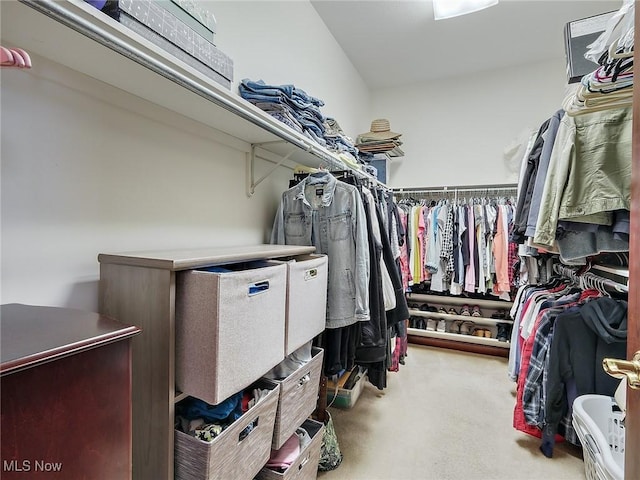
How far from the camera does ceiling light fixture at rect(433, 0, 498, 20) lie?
2.02 metres

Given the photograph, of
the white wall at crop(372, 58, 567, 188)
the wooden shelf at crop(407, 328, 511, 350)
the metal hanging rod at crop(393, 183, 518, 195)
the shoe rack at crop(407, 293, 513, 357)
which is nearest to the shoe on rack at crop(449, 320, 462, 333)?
the shoe rack at crop(407, 293, 513, 357)

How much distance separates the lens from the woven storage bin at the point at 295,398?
3.70 feet

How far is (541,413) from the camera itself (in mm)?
1711

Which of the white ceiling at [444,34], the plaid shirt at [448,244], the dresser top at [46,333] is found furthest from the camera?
the plaid shirt at [448,244]

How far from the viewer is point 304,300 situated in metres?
1.22

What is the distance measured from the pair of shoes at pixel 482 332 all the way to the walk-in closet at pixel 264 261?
21.6 inches

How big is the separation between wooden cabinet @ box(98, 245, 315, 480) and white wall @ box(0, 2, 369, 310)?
0.13 meters

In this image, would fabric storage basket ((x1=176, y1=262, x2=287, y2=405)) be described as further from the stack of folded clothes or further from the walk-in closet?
the stack of folded clothes

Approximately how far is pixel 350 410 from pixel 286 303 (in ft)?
4.62

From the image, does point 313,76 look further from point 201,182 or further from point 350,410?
point 350,410

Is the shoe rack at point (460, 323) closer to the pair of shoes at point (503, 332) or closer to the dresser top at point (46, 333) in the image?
the pair of shoes at point (503, 332)

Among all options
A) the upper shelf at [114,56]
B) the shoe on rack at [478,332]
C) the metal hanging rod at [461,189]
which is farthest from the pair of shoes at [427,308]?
the upper shelf at [114,56]

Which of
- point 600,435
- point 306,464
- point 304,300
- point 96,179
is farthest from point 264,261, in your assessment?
point 600,435

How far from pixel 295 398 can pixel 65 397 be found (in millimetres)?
849
